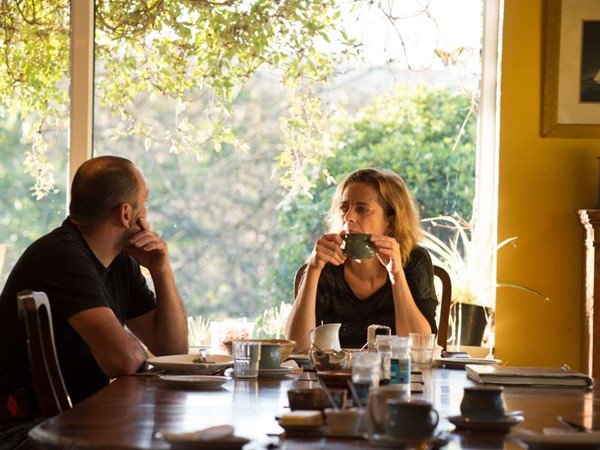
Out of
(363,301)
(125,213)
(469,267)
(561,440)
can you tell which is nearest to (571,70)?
(469,267)

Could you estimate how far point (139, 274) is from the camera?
333 centimetres

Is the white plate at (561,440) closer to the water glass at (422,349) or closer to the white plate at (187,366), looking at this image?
the white plate at (187,366)

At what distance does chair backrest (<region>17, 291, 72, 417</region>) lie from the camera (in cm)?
219

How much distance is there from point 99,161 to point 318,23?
202 cm

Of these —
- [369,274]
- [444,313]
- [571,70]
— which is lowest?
[444,313]

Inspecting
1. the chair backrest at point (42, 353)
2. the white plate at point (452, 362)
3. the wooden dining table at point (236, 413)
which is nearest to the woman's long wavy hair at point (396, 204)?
the white plate at point (452, 362)

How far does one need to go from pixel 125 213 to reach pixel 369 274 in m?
1.06

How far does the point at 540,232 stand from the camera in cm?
451

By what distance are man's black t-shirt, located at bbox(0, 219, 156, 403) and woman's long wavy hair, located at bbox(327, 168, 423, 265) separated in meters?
1.29

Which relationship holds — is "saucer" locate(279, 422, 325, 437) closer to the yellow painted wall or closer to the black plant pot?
the black plant pot

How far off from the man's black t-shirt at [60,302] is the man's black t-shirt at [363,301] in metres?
1.03

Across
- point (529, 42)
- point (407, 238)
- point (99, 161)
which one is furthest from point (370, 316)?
point (529, 42)

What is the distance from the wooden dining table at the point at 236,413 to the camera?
159cm

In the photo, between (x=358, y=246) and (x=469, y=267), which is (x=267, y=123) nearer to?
(x=469, y=267)
